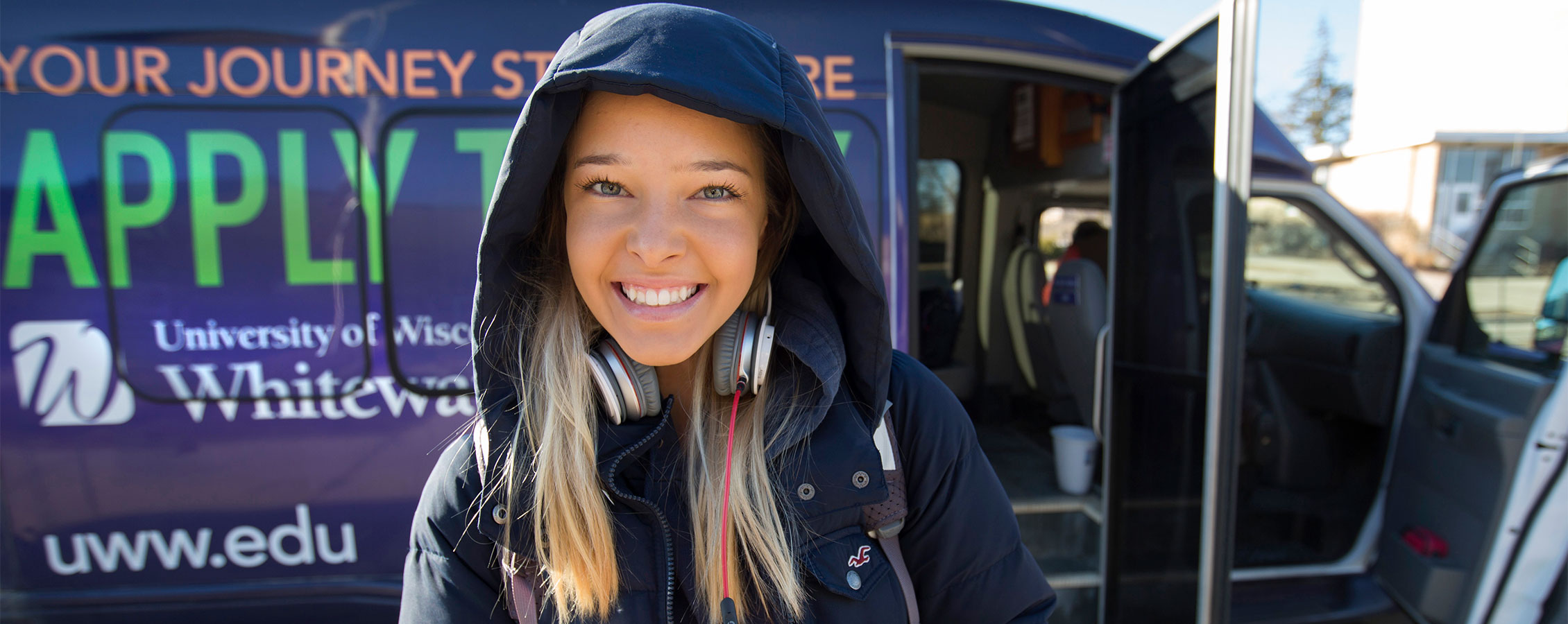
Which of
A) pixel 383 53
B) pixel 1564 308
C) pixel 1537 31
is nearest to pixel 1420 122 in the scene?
pixel 1537 31

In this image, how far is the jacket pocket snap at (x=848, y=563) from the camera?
96 centimetres

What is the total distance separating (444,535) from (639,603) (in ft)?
0.90

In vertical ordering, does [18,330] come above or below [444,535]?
above

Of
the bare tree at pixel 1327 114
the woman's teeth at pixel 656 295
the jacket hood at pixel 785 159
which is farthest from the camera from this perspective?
the bare tree at pixel 1327 114

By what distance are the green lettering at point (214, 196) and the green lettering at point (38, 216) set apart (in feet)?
0.84

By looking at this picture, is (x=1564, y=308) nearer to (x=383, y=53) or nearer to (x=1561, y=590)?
(x=1561, y=590)

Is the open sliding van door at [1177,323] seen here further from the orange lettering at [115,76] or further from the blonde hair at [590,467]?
the orange lettering at [115,76]

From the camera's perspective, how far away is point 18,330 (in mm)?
1804

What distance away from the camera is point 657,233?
93cm

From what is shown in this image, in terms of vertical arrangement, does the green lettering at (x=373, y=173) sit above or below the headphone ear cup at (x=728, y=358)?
above

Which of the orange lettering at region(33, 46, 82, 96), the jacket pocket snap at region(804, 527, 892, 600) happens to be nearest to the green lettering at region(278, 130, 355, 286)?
the orange lettering at region(33, 46, 82, 96)

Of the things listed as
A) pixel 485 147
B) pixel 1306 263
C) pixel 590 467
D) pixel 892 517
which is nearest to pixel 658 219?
pixel 590 467

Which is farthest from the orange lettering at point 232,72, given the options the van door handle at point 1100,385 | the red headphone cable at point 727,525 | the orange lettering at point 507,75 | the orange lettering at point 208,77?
the van door handle at point 1100,385

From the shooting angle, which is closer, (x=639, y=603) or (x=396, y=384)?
(x=639, y=603)
